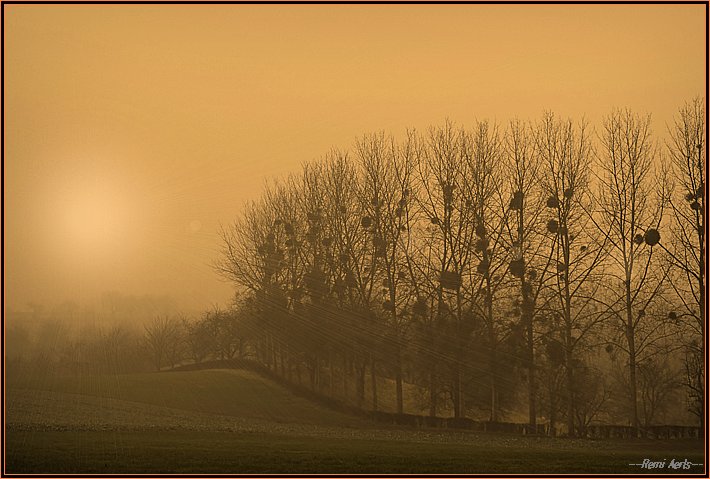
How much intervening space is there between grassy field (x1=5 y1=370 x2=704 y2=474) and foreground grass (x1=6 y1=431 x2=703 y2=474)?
0.04 m

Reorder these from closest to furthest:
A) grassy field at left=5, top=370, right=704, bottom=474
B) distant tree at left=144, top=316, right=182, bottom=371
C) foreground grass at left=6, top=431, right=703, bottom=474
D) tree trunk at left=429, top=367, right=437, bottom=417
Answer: foreground grass at left=6, top=431, right=703, bottom=474 < grassy field at left=5, top=370, right=704, bottom=474 < tree trunk at left=429, top=367, right=437, bottom=417 < distant tree at left=144, top=316, right=182, bottom=371

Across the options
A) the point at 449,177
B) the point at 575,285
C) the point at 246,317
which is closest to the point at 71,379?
the point at 246,317

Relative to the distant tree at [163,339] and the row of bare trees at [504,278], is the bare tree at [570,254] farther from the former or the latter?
the distant tree at [163,339]

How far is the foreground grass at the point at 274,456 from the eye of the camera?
22419 millimetres

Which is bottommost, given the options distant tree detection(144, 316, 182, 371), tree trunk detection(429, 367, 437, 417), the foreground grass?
the foreground grass

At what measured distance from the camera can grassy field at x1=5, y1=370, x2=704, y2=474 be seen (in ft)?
75.7

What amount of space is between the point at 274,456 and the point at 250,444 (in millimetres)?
4039

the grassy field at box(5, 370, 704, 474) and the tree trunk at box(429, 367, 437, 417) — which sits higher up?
the tree trunk at box(429, 367, 437, 417)

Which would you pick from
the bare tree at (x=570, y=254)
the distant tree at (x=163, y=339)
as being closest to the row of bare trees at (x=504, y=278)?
the bare tree at (x=570, y=254)

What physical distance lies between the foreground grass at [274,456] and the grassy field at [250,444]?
39 millimetres

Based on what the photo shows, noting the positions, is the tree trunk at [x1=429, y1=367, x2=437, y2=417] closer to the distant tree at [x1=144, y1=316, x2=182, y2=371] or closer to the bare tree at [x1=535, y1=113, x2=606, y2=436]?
the bare tree at [x1=535, y1=113, x2=606, y2=436]

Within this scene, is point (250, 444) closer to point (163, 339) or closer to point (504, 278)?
point (504, 278)

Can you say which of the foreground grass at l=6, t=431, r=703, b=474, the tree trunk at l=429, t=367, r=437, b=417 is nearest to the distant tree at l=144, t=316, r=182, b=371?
the tree trunk at l=429, t=367, r=437, b=417

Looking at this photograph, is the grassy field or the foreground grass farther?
the grassy field
